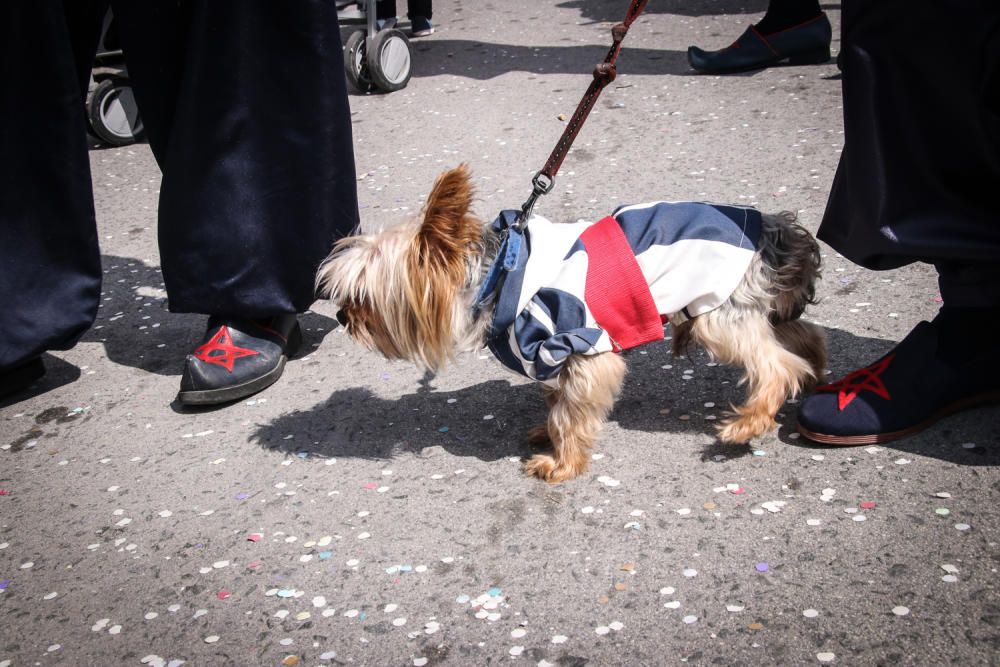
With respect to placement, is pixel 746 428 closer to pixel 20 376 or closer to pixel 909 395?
pixel 909 395

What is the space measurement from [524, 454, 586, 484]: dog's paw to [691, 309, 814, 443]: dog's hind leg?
0.51 metres

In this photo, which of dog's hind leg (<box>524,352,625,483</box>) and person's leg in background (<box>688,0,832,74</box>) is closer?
dog's hind leg (<box>524,352,625,483</box>)

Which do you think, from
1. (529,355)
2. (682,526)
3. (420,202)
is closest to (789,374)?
(682,526)

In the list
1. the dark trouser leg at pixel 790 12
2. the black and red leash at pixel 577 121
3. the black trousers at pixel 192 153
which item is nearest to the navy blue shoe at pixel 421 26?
the dark trouser leg at pixel 790 12

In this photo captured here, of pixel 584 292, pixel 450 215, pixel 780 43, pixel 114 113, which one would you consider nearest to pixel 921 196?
pixel 584 292

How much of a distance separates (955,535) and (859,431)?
456mm

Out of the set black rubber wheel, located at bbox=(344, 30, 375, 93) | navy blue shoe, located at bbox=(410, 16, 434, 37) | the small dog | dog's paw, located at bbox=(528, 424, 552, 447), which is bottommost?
dog's paw, located at bbox=(528, 424, 552, 447)

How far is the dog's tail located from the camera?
261 cm

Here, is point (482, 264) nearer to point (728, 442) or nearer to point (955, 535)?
point (728, 442)

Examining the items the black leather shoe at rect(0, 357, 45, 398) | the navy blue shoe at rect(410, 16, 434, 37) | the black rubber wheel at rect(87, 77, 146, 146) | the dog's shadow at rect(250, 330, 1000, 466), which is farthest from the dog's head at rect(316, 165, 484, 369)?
the navy blue shoe at rect(410, 16, 434, 37)

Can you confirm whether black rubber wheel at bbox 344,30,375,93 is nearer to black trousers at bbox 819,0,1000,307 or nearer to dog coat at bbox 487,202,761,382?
dog coat at bbox 487,202,761,382

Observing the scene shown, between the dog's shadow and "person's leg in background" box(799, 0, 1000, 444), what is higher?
"person's leg in background" box(799, 0, 1000, 444)

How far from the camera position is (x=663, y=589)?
87.0 inches

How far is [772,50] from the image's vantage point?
6270 mm
